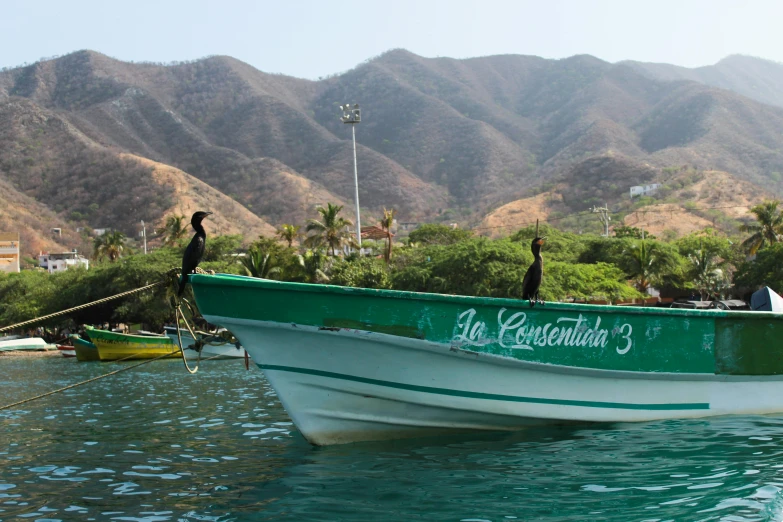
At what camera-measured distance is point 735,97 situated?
165125mm

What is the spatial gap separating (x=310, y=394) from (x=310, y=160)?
448 feet

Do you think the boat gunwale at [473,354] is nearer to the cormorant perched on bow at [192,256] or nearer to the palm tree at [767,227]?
the cormorant perched on bow at [192,256]

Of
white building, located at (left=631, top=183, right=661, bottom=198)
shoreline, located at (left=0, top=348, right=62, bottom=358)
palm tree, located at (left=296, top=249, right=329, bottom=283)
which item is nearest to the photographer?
palm tree, located at (left=296, top=249, right=329, bottom=283)

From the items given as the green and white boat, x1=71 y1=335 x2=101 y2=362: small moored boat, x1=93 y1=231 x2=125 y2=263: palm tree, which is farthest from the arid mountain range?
the green and white boat

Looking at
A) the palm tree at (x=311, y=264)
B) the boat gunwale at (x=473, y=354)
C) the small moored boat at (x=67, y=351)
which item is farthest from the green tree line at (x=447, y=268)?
the boat gunwale at (x=473, y=354)

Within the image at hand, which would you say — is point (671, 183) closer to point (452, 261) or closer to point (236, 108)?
point (452, 261)

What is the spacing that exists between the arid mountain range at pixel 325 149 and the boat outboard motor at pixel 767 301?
266ft

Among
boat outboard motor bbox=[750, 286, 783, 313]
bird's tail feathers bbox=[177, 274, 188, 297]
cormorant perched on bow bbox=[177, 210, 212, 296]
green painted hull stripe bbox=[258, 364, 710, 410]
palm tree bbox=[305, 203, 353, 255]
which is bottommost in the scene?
green painted hull stripe bbox=[258, 364, 710, 410]

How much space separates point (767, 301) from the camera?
10086 mm

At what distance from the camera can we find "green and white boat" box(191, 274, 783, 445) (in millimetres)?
7938

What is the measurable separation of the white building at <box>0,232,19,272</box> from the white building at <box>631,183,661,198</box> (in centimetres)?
7683

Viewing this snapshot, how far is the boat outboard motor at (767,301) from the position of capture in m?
9.99

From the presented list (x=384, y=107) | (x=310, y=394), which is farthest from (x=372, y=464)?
(x=384, y=107)

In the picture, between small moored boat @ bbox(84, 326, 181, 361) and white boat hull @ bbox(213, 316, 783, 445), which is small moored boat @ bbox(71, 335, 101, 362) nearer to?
small moored boat @ bbox(84, 326, 181, 361)
